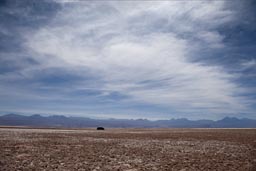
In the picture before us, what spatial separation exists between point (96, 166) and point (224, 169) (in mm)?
7903

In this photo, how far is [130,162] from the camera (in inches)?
611

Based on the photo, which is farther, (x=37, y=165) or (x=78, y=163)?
(x=78, y=163)

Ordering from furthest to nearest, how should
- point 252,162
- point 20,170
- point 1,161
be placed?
point 252,162 < point 1,161 < point 20,170

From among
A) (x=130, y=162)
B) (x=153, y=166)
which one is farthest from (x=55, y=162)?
(x=153, y=166)

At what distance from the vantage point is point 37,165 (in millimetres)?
13812

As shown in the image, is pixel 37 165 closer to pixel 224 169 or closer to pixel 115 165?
pixel 115 165

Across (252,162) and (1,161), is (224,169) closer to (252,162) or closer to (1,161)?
(252,162)

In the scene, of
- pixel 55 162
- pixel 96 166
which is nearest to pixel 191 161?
pixel 96 166

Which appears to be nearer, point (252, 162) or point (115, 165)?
point (115, 165)

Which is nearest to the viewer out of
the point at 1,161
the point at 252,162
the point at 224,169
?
the point at 224,169

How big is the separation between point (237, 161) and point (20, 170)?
14487 millimetres

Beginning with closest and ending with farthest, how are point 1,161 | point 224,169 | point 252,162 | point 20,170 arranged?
1. point 20,170
2. point 224,169
3. point 1,161
4. point 252,162

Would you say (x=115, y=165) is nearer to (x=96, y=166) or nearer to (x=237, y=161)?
(x=96, y=166)

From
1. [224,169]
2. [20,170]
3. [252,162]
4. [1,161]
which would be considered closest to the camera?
[20,170]
